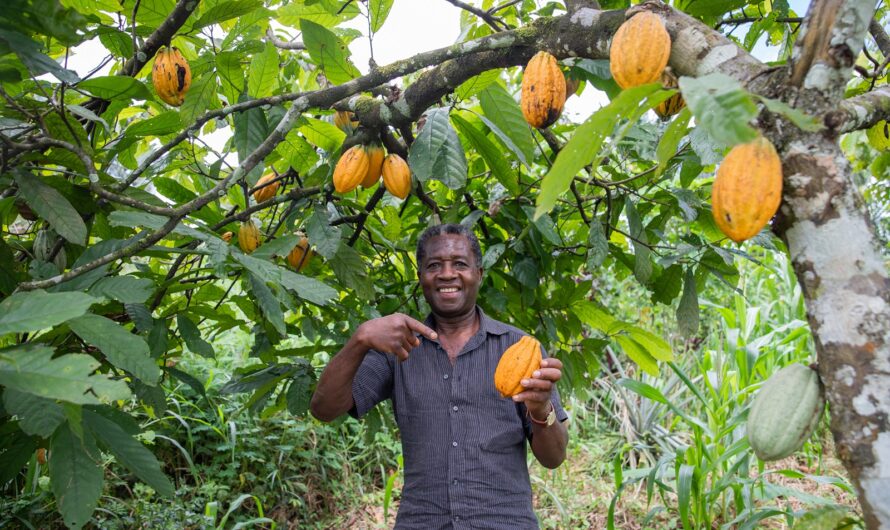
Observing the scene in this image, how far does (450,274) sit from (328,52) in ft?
2.12

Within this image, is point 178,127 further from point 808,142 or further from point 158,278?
point 808,142

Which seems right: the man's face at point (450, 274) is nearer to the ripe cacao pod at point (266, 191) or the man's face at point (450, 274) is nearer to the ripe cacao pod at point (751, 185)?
the ripe cacao pod at point (266, 191)

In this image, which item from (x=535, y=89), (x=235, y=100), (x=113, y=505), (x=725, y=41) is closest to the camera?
(x=725, y=41)

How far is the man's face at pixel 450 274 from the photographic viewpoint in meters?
1.88

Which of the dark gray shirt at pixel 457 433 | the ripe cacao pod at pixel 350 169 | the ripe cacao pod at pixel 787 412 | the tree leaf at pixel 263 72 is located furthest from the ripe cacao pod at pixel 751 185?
the tree leaf at pixel 263 72

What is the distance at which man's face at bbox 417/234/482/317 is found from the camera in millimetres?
1884

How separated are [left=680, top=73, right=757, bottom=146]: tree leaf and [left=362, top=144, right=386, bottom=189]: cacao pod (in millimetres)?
1153

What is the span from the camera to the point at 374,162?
1.68 meters

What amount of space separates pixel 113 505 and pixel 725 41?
306cm

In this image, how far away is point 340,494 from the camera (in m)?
3.74

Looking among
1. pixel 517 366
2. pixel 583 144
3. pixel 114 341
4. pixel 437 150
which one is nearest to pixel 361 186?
pixel 437 150

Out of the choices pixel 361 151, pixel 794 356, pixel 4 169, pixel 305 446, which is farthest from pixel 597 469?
pixel 4 169

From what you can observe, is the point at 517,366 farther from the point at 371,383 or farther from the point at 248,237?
the point at 248,237

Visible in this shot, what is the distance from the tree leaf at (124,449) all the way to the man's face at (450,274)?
2.98 ft
